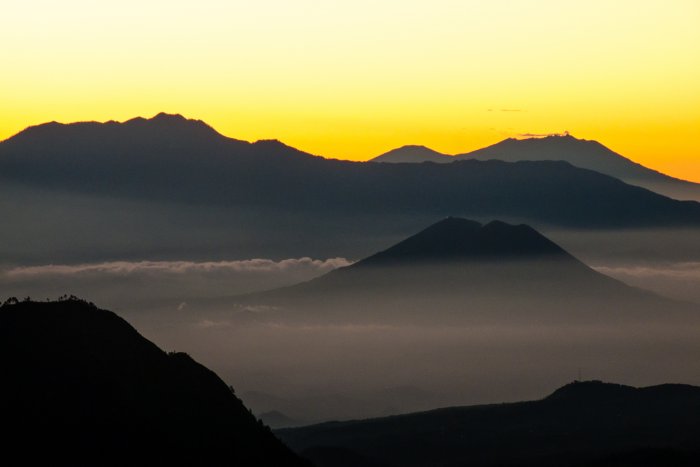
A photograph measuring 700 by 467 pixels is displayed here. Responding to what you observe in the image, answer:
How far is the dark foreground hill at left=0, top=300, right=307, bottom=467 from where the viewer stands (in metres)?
130

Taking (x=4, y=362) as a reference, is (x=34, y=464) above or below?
below

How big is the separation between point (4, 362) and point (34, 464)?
628 inches

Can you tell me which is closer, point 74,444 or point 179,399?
point 74,444

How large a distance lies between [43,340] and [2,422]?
15.3 metres

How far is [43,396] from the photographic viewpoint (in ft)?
440

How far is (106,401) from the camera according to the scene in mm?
137875

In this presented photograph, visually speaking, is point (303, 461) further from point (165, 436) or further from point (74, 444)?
point (74, 444)

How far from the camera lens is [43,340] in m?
142

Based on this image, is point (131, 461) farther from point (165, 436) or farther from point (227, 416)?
point (227, 416)

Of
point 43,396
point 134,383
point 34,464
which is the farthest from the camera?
point 134,383

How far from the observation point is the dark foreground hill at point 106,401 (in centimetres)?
12975

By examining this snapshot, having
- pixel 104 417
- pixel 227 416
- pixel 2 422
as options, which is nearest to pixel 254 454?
pixel 227 416

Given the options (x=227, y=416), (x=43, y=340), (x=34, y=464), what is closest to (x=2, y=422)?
(x=34, y=464)

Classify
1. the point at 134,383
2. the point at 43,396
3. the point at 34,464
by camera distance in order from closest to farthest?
the point at 34,464 → the point at 43,396 → the point at 134,383
